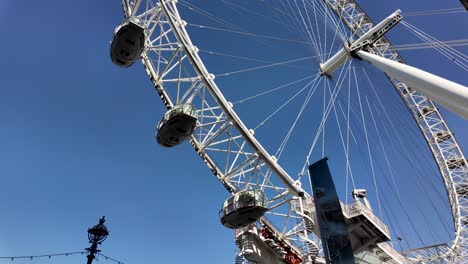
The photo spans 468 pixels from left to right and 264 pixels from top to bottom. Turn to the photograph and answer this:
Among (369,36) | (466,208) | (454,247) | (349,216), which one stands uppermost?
(369,36)

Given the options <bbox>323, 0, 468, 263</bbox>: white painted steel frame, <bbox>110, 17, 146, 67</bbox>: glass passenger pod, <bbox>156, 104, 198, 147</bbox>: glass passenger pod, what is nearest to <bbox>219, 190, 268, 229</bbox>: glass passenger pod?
<bbox>156, 104, 198, 147</bbox>: glass passenger pod

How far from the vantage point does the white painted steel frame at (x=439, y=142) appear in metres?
39.0

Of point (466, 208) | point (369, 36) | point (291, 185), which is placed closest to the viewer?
point (369, 36)

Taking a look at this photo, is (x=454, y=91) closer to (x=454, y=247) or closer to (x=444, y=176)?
(x=454, y=247)

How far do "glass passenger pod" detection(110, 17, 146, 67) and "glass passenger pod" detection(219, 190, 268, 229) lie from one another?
36.3ft

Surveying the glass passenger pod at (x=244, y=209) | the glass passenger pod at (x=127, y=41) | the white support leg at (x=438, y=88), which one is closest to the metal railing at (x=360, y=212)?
the glass passenger pod at (x=244, y=209)

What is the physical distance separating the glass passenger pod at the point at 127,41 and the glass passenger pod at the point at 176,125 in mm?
4345

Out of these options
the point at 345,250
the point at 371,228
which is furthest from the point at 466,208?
the point at 345,250

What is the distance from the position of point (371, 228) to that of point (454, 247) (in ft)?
66.6

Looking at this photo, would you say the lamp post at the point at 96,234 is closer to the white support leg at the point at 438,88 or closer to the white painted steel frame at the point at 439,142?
the white support leg at the point at 438,88

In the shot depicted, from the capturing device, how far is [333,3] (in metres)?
39.1

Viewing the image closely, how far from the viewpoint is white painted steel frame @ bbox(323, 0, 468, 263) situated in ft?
128

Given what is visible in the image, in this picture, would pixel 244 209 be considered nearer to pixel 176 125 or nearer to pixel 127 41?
pixel 176 125

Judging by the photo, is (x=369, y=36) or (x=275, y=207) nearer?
(x=369, y=36)
